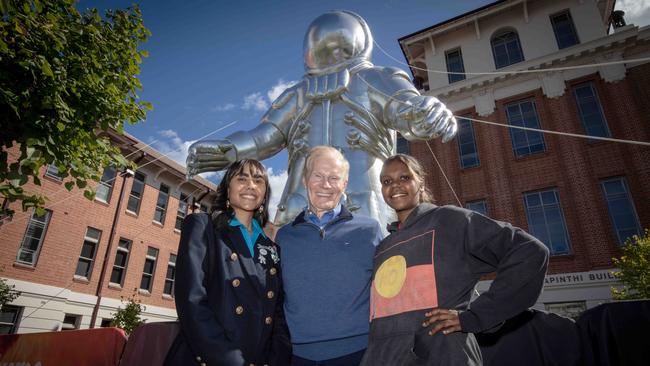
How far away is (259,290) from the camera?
1466 mm

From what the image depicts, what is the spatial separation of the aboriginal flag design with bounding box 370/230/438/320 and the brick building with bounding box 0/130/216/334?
10.5 metres

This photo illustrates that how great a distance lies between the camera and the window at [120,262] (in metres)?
15.8

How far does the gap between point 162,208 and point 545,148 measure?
673 inches

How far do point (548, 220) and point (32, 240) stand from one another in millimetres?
17935

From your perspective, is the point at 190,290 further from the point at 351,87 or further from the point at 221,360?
the point at 351,87

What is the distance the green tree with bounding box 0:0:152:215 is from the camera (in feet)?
12.8

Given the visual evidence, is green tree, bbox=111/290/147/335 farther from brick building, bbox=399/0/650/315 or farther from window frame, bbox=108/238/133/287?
brick building, bbox=399/0/650/315

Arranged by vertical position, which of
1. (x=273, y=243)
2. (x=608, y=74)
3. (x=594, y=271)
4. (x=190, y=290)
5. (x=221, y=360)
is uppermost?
(x=608, y=74)

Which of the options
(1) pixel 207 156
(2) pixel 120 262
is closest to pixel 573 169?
(1) pixel 207 156

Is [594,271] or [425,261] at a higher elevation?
[594,271]

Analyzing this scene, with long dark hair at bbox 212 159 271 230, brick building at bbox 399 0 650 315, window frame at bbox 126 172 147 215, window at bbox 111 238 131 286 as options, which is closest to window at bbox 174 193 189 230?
window frame at bbox 126 172 147 215

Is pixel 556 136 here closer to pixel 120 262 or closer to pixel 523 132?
pixel 523 132

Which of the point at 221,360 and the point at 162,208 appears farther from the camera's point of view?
the point at 162,208

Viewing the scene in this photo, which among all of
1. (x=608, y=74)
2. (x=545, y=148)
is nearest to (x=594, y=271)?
(x=545, y=148)
